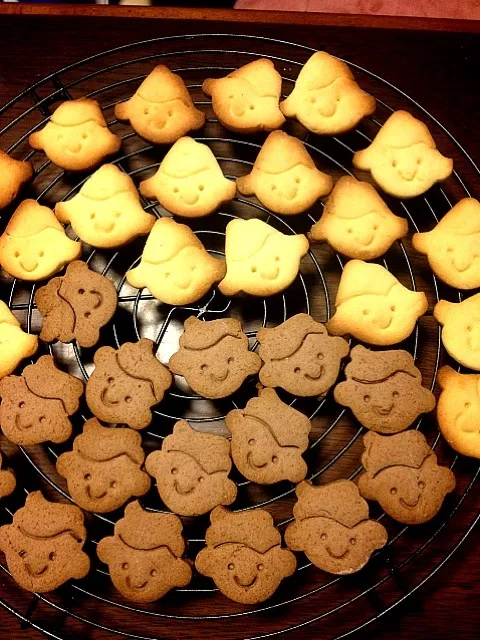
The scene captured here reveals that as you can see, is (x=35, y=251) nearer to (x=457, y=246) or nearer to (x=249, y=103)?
(x=249, y=103)

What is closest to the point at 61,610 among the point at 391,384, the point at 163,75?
the point at 391,384

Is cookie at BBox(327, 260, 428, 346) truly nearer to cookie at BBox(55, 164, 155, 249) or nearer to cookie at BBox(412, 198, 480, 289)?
cookie at BBox(412, 198, 480, 289)

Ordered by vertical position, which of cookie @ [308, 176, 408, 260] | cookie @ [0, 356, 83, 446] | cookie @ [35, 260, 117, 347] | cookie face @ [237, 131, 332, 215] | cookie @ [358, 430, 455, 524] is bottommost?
cookie @ [358, 430, 455, 524]

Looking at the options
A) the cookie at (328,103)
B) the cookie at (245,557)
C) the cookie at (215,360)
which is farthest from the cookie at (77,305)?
the cookie at (328,103)

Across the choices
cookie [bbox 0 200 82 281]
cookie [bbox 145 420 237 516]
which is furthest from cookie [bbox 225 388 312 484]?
cookie [bbox 0 200 82 281]

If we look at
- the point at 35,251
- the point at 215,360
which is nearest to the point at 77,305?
the point at 35,251
